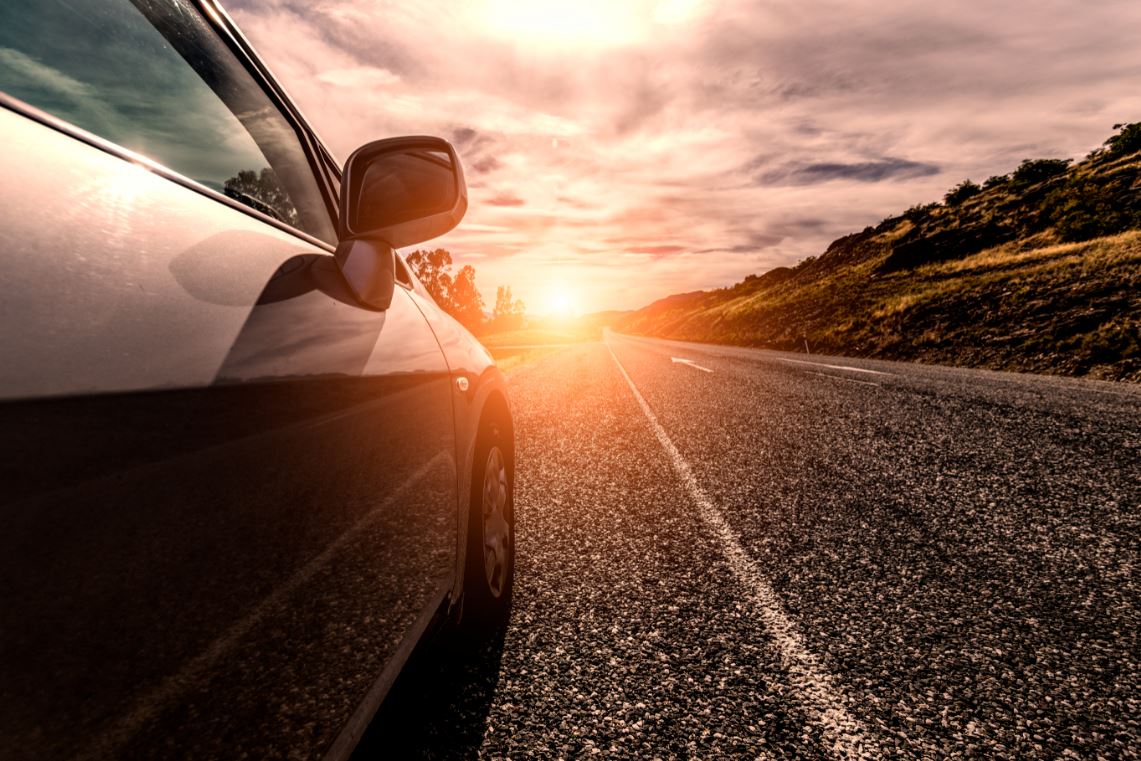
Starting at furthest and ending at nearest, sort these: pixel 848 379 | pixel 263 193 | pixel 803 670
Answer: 1. pixel 848 379
2. pixel 803 670
3. pixel 263 193

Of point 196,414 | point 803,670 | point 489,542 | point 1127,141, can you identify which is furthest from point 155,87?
point 1127,141

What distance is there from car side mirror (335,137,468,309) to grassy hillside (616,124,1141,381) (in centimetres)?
1398

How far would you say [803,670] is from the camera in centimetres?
200

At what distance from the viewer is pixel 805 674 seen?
1984mm

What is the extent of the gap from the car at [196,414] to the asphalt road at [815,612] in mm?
536

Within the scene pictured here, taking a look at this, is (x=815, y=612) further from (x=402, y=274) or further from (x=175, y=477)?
(x=175, y=477)

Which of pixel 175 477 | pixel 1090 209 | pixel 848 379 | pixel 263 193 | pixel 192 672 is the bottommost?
pixel 848 379

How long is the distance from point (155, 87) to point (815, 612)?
112 inches

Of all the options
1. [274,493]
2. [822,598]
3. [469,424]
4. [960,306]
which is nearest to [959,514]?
[822,598]

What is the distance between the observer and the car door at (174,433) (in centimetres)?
61

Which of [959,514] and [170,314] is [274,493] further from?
[959,514]

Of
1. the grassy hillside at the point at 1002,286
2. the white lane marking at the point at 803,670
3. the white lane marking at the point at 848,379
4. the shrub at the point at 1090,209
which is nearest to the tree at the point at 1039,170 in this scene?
the grassy hillside at the point at 1002,286

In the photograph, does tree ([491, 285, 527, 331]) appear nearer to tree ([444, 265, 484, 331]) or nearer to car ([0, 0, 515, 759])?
tree ([444, 265, 484, 331])

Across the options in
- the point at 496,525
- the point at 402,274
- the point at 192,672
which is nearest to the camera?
the point at 192,672
